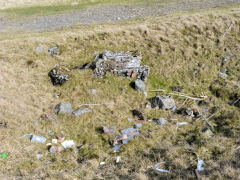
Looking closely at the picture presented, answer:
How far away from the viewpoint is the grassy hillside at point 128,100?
686 cm

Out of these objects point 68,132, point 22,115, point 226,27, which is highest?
point 226,27

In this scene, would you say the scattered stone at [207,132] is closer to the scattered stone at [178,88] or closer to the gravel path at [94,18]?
the scattered stone at [178,88]

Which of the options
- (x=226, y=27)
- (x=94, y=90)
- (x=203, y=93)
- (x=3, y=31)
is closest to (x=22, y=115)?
(x=94, y=90)

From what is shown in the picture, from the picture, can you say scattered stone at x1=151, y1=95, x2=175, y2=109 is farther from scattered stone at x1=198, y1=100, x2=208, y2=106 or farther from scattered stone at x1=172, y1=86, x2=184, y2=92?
scattered stone at x1=198, y1=100, x2=208, y2=106

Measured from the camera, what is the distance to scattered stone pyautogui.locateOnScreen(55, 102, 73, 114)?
10.2 m

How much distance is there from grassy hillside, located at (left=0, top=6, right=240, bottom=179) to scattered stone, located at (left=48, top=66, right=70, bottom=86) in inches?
17.1

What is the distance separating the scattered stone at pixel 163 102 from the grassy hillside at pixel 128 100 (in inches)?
17.0

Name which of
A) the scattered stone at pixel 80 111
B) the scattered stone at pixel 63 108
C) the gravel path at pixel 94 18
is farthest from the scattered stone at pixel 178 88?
the gravel path at pixel 94 18

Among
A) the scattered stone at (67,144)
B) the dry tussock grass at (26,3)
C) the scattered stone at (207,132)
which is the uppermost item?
the dry tussock grass at (26,3)

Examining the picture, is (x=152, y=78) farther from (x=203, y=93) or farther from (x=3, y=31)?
(x=3, y=31)

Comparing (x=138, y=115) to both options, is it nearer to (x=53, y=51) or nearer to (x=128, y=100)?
(x=128, y=100)

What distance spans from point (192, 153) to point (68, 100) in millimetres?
7633

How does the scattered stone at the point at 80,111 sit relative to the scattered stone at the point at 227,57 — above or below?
below

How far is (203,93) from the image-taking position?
11.9 meters
